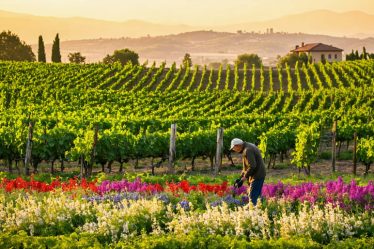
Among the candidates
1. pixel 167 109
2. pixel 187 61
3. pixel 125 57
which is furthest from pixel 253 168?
pixel 125 57

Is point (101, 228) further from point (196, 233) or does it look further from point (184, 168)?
point (184, 168)

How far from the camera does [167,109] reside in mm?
46188

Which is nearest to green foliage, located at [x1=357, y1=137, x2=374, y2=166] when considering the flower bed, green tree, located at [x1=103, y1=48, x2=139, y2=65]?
the flower bed

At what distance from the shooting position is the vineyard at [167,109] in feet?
87.8

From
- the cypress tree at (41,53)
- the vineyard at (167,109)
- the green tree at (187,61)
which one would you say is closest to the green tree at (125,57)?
the green tree at (187,61)

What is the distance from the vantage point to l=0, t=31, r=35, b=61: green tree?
377 ft

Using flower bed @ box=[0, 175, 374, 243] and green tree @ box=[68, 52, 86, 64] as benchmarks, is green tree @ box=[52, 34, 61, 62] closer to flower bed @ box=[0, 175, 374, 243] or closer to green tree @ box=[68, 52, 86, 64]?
green tree @ box=[68, 52, 86, 64]

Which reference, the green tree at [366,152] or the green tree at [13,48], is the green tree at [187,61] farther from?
the green tree at [366,152]

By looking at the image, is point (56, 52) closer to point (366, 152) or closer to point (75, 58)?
point (75, 58)

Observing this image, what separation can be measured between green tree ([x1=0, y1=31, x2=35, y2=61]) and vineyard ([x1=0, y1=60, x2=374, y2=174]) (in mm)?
36109

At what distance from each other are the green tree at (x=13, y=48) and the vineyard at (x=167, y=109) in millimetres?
36109

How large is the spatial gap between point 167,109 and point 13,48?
254ft

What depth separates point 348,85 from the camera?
225 ft

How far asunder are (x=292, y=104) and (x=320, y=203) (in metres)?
42.6
